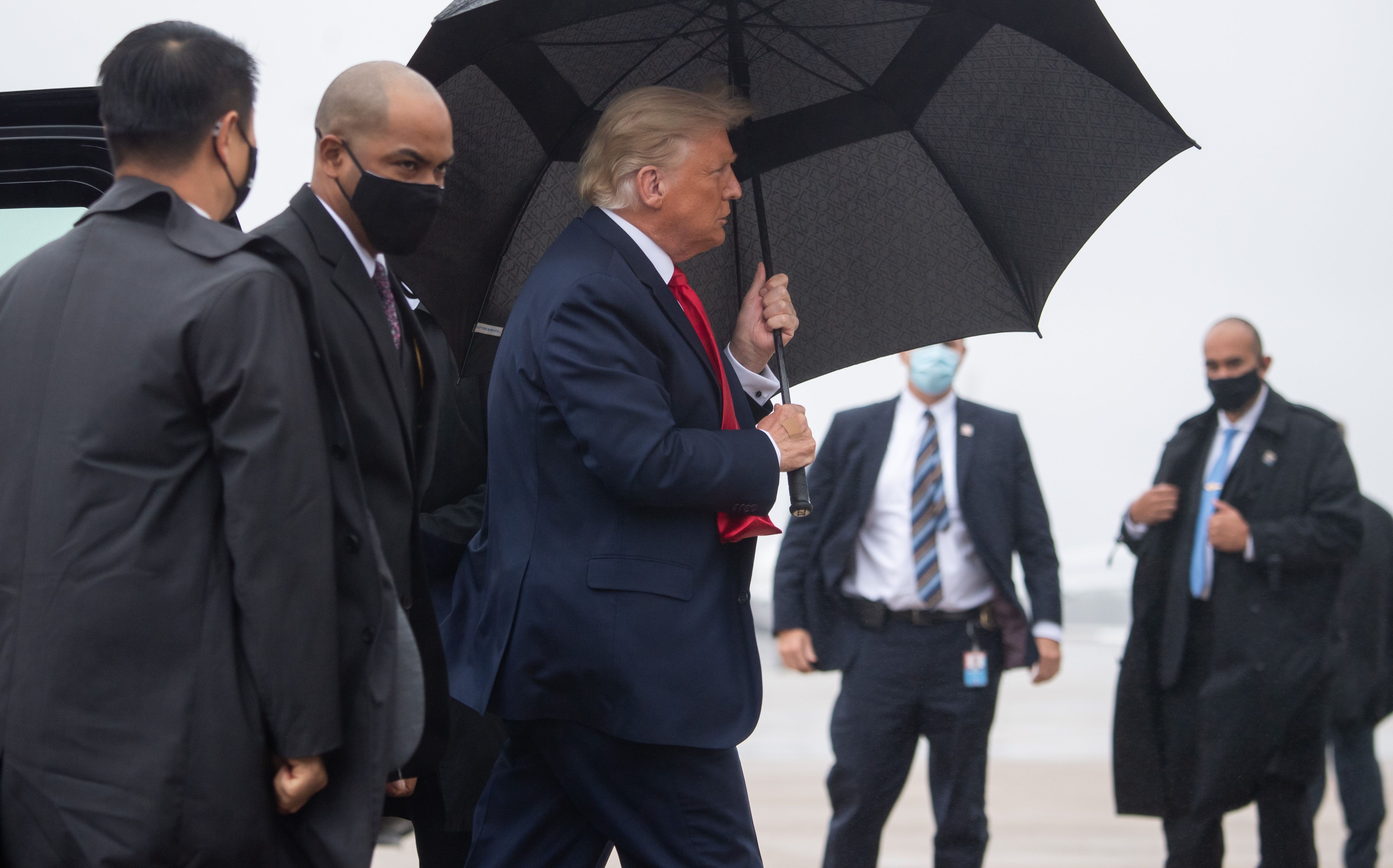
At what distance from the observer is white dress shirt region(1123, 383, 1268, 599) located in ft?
13.6

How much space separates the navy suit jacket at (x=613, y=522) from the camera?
200 cm

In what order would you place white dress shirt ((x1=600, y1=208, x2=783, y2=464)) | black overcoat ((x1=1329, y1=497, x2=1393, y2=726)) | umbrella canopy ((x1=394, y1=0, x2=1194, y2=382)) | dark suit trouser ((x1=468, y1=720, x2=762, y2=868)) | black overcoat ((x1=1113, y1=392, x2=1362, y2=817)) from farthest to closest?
1. black overcoat ((x1=1329, y1=497, x2=1393, y2=726))
2. black overcoat ((x1=1113, y1=392, x2=1362, y2=817))
3. umbrella canopy ((x1=394, y1=0, x2=1194, y2=382))
4. white dress shirt ((x1=600, y1=208, x2=783, y2=464))
5. dark suit trouser ((x1=468, y1=720, x2=762, y2=868))

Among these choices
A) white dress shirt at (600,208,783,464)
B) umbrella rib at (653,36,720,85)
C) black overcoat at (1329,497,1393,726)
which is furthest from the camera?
black overcoat at (1329,497,1393,726)

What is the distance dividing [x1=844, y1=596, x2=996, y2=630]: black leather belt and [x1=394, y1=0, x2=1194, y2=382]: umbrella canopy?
162cm

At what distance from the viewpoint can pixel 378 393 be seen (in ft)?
5.99

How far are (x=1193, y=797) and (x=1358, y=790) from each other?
3.48 feet

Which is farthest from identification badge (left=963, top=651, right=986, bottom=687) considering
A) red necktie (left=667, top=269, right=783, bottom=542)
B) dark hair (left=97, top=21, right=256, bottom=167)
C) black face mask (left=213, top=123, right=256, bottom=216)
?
dark hair (left=97, top=21, right=256, bottom=167)

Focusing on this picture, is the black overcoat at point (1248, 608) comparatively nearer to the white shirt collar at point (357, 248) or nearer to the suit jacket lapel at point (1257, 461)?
the suit jacket lapel at point (1257, 461)

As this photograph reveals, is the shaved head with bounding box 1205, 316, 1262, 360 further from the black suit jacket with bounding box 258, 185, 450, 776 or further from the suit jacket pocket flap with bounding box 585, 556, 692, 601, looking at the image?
the black suit jacket with bounding box 258, 185, 450, 776

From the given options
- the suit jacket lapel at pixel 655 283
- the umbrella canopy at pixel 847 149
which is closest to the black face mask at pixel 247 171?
the umbrella canopy at pixel 847 149

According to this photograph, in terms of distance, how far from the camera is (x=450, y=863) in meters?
2.86

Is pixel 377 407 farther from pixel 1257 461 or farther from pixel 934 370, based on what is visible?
pixel 1257 461

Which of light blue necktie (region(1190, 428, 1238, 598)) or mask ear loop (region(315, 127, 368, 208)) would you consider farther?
light blue necktie (region(1190, 428, 1238, 598))

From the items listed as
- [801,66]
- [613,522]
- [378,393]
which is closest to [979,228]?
[801,66]
